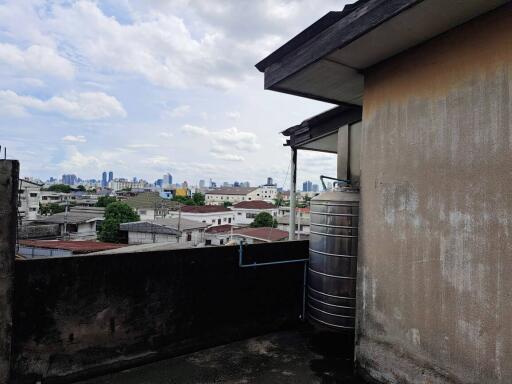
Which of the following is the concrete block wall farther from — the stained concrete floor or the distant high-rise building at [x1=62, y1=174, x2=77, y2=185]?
the distant high-rise building at [x1=62, y1=174, x2=77, y2=185]

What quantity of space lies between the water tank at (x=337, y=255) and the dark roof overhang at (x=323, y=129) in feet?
5.29

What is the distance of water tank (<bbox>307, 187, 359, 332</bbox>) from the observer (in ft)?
12.4

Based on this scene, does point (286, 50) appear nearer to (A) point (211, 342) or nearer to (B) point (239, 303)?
(B) point (239, 303)

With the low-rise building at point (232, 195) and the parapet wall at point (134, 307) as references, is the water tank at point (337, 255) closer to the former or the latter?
the parapet wall at point (134, 307)

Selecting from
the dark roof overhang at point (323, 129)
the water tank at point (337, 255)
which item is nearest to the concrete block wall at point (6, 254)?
the water tank at point (337, 255)

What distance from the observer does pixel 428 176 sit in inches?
110

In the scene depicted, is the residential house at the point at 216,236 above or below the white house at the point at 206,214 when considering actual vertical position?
below

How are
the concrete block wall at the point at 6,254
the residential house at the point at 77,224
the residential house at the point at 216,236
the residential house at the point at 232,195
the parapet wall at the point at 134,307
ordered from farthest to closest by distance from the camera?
the residential house at the point at 232,195, the residential house at the point at 77,224, the residential house at the point at 216,236, the parapet wall at the point at 134,307, the concrete block wall at the point at 6,254

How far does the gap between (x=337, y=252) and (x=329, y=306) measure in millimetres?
676

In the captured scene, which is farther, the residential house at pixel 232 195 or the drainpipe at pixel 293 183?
the residential house at pixel 232 195

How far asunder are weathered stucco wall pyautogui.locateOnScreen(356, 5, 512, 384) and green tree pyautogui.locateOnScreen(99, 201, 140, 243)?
987 inches

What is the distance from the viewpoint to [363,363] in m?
3.43

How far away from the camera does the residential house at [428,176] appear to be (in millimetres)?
2336


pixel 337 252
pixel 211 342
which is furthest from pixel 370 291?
pixel 211 342
